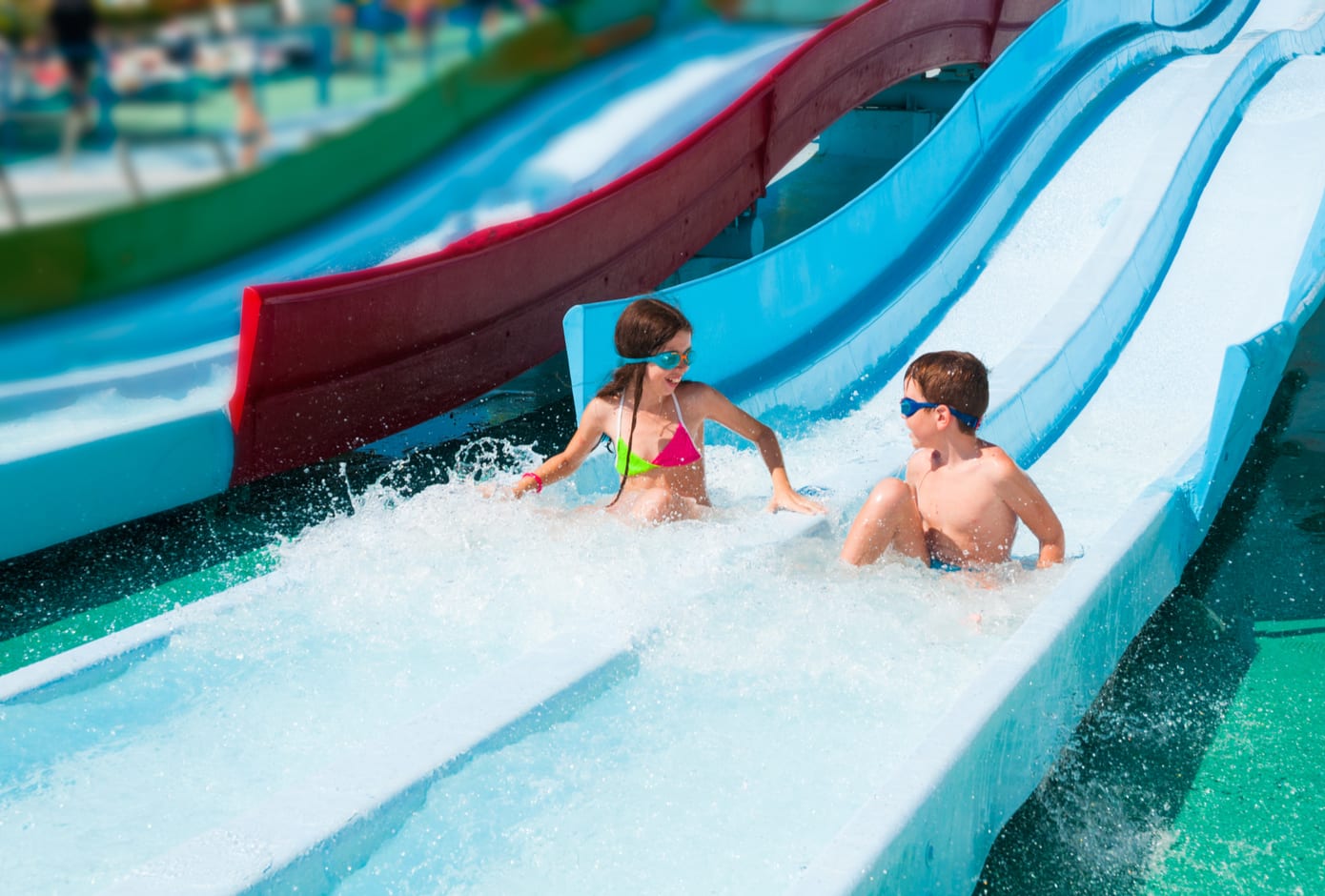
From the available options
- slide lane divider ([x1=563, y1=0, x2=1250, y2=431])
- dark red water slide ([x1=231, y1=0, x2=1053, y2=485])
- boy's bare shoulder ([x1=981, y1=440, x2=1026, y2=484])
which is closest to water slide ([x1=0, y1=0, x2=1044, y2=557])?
dark red water slide ([x1=231, y1=0, x2=1053, y2=485])

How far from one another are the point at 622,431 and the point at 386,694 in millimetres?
1060

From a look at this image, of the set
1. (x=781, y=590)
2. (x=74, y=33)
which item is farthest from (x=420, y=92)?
(x=781, y=590)

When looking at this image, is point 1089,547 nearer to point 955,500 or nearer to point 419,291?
point 955,500

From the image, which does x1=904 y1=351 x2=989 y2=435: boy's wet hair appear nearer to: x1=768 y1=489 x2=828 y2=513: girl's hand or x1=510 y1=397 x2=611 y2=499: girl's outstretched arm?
x1=768 y1=489 x2=828 y2=513: girl's hand

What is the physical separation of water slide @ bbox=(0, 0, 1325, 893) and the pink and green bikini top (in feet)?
0.64

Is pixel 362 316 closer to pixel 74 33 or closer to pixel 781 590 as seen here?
pixel 74 33

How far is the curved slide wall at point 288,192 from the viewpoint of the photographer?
14.8ft

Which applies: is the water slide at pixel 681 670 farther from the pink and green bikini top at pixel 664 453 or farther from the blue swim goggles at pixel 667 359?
the blue swim goggles at pixel 667 359

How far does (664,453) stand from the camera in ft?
11.7

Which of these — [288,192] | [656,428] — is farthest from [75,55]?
[656,428]

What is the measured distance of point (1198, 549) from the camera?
4117 millimetres

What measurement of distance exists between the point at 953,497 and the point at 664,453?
81 cm

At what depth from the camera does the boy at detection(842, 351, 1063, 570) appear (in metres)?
3.08

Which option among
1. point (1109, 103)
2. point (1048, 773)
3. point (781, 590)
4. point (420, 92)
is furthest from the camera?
point (1109, 103)
